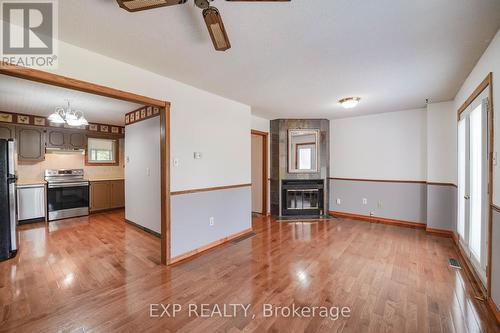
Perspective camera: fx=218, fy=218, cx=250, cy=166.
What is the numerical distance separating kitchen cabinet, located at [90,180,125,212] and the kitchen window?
592mm

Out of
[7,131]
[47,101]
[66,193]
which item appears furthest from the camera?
[66,193]

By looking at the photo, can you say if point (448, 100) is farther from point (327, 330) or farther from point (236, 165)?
point (327, 330)

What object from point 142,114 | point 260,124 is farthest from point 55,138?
point 260,124

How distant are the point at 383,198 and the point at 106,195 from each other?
6.77 m

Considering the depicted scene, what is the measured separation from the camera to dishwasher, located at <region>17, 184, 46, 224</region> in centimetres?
457

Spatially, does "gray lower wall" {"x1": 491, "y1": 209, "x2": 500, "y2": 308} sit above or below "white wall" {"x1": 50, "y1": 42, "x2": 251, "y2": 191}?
below

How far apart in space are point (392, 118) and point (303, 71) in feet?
10.3

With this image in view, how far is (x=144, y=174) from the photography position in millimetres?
4078

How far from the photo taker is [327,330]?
1676 millimetres

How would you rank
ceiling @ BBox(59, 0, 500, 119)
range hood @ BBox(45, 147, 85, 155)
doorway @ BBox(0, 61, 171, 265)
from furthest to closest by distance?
range hood @ BBox(45, 147, 85, 155) < doorway @ BBox(0, 61, 171, 265) < ceiling @ BBox(59, 0, 500, 119)

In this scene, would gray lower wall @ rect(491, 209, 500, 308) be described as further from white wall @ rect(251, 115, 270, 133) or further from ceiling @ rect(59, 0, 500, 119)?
white wall @ rect(251, 115, 270, 133)

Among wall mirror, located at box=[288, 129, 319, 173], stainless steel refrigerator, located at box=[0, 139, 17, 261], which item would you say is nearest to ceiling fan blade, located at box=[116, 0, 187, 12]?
stainless steel refrigerator, located at box=[0, 139, 17, 261]

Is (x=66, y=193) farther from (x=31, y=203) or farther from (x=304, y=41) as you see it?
(x=304, y=41)

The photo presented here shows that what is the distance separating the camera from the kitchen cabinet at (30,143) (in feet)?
15.3
